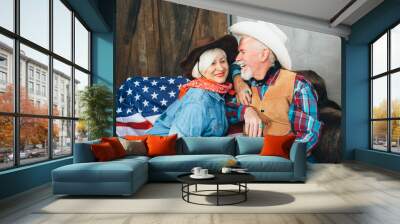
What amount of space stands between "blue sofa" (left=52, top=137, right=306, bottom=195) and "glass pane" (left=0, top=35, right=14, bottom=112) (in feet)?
3.38

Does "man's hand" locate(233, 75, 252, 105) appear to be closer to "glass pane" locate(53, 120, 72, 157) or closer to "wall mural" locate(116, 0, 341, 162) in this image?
"wall mural" locate(116, 0, 341, 162)

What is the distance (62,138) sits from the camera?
6.58m

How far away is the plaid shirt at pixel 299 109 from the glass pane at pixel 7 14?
4473mm

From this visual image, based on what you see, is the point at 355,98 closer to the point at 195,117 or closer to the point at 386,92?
the point at 386,92

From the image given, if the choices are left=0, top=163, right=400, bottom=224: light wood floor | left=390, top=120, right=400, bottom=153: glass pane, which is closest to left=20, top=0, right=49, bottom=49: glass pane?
left=0, top=163, right=400, bottom=224: light wood floor

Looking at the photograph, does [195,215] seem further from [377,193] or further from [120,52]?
[120,52]

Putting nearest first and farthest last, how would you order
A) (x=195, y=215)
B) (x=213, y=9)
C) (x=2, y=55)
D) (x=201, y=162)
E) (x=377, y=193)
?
(x=195, y=215) < (x=2, y=55) < (x=377, y=193) < (x=201, y=162) < (x=213, y=9)

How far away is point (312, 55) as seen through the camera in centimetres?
829

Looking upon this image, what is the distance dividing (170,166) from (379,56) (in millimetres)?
5342

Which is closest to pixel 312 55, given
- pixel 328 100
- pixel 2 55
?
pixel 328 100

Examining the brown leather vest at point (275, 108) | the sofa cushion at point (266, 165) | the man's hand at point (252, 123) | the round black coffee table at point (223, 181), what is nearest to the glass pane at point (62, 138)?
the round black coffee table at point (223, 181)

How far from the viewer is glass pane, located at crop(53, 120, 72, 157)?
245 inches

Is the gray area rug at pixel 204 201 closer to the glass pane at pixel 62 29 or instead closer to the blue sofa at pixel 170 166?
the blue sofa at pixel 170 166

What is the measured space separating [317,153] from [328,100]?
3.85 feet
